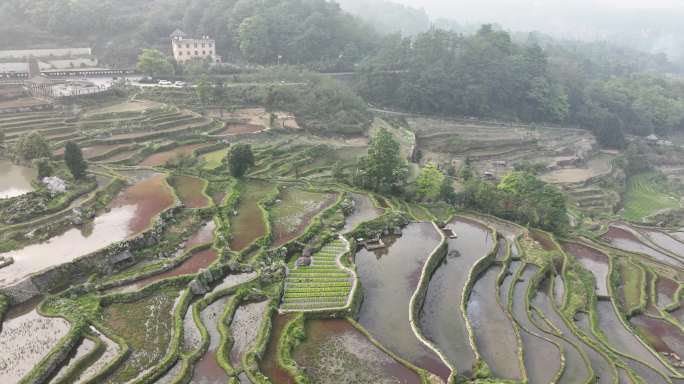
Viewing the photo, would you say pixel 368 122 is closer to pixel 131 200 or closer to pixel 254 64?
pixel 254 64

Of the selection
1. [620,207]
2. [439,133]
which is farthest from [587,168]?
[439,133]

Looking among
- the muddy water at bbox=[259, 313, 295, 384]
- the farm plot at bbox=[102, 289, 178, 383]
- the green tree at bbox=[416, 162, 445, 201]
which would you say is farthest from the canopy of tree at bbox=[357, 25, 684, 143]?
the farm plot at bbox=[102, 289, 178, 383]

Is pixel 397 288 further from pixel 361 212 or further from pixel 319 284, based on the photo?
pixel 361 212

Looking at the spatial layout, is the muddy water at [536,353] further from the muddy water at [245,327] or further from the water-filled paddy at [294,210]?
the water-filled paddy at [294,210]

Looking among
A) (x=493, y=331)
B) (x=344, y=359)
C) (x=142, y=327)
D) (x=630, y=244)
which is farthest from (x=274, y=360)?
(x=630, y=244)

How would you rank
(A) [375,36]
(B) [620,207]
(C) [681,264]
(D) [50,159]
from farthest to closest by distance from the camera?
(A) [375,36] → (B) [620,207] → (C) [681,264] → (D) [50,159]
